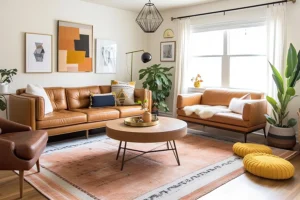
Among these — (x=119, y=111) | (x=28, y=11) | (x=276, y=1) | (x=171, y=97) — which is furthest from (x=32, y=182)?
(x=276, y=1)

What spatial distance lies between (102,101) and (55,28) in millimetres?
1563

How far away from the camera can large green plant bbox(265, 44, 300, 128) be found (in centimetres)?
382

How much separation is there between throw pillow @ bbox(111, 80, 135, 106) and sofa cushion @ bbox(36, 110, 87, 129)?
39.1 inches

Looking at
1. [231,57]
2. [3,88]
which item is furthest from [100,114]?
[231,57]

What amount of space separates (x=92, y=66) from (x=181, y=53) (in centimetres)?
187

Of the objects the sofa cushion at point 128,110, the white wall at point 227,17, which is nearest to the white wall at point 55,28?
the white wall at point 227,17

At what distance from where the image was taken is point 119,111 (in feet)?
15.0

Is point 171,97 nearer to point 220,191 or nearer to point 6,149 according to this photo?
point 220,191

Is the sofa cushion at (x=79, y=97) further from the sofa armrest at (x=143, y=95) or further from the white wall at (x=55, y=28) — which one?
the sofa armrest at (x=143, y=95)

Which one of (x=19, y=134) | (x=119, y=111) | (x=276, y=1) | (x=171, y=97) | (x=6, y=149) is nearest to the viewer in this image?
(x=6, y=149)

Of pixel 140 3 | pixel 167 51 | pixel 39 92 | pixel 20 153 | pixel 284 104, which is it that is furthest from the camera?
pixel 167 51

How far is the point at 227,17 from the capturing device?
4.98 meters

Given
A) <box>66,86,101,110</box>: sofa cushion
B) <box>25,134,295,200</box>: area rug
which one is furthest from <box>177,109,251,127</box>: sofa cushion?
<box>66,86,101,110</box>: sofa cushion

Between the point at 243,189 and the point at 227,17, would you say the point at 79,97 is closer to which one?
the point at 227,17
